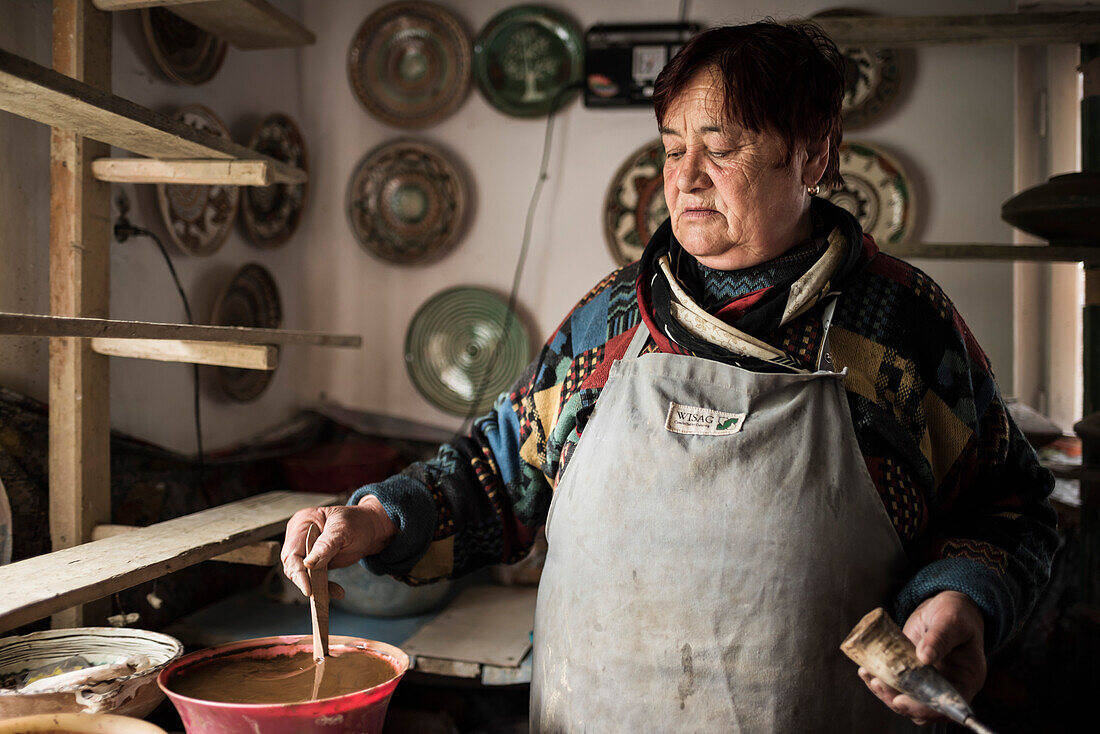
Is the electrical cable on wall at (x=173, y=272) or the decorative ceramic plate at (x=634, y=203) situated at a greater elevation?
the decorative ceramic plate at (x=634, y=203)

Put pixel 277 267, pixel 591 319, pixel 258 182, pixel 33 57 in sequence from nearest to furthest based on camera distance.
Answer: pixel 591 319 → pixel 258 182 → pixel 33 57 → pixel 277 267

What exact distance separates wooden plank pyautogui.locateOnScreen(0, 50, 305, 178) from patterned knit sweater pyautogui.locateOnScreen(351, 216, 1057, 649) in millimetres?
696

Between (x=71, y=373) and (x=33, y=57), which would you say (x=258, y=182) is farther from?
(x=33, y=57)

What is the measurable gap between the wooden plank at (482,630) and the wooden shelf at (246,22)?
1607 millimetres

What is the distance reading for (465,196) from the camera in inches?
108

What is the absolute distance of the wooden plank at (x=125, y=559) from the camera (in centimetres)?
114

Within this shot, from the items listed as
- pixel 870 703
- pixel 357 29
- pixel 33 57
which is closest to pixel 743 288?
pixel 870 703

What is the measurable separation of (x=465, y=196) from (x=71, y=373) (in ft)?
4.90

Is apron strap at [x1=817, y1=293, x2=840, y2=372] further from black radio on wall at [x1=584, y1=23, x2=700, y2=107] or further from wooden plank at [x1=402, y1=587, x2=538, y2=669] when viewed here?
black radio on wall at [x1=584, y1=23, x2=700, y2=107]

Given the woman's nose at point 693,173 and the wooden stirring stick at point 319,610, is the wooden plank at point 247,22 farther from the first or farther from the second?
the wooden stirring stick at point 319,610

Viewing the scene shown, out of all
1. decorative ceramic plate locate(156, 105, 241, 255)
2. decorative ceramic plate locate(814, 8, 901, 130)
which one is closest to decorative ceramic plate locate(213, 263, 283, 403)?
decorative ceramic plate locate(156, 105, 241, 255)

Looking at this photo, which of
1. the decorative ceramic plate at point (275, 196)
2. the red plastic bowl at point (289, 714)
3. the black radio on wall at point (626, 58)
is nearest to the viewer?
the red plastic bowl at point (289, 714)

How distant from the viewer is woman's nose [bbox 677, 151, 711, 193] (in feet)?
3.59

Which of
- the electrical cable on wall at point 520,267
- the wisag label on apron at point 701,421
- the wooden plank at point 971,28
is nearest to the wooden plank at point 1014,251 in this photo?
the wooden plank at point 971,28
